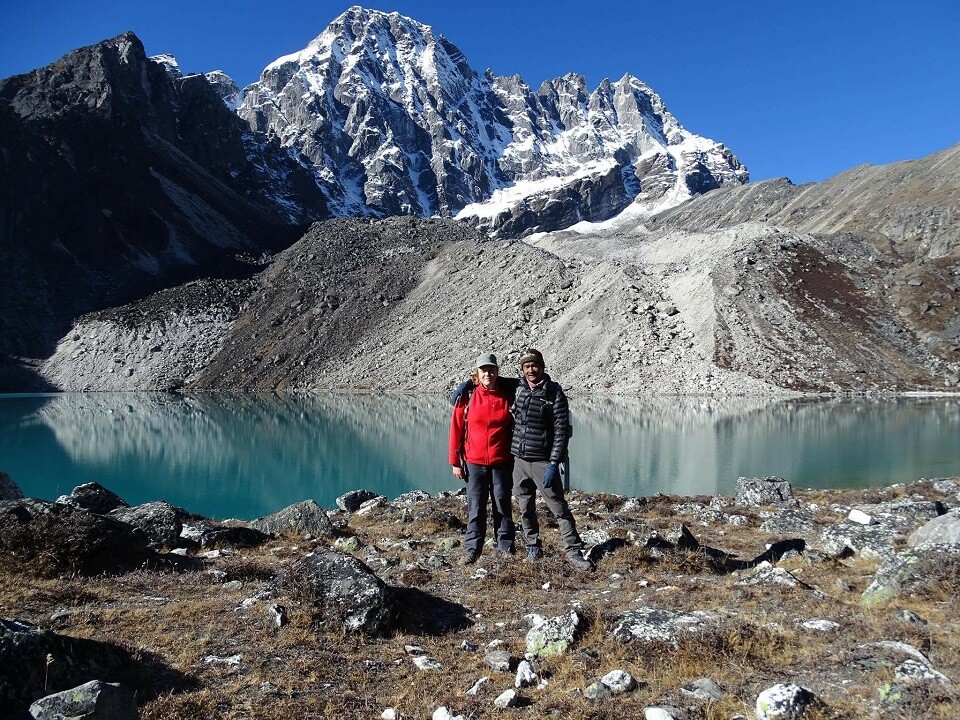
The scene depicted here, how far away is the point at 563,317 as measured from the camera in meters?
72.6

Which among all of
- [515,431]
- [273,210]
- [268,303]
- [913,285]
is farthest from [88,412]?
[273,210]

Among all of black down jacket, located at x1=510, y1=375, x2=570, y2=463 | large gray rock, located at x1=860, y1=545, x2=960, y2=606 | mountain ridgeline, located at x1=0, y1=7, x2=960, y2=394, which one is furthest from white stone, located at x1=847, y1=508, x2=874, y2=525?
mountain ridgeline, located at x1=0, y1=7, x2=960, y2=394

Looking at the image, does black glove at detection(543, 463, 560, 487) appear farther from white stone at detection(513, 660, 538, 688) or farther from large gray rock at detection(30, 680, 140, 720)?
large gray rock at detection(30, 680, 140, 720)

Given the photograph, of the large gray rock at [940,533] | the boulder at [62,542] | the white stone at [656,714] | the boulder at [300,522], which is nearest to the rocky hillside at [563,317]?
the boulder at [300,522]

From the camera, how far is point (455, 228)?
108 meters

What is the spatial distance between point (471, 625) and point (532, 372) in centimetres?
363

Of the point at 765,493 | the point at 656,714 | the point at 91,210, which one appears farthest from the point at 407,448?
the point at 91,210

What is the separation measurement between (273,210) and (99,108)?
4853 cm

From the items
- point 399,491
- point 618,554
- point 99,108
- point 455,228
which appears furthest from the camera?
point 99,108

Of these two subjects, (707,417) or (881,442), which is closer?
(881,442)

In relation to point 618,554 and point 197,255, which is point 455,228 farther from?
point 618,554

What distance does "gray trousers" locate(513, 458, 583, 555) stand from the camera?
9.43 metres

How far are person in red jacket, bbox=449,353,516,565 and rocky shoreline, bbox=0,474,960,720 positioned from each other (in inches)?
18.0

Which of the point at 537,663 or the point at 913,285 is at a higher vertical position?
the point at 913,285
